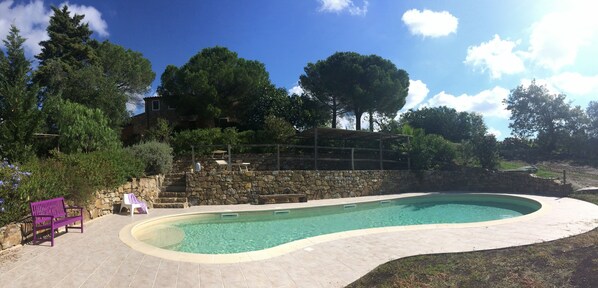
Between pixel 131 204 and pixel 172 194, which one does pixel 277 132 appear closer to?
pixel 172 194

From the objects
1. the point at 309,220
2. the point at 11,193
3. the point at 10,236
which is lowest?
the point at 309,220

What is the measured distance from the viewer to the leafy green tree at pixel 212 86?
2502 cm

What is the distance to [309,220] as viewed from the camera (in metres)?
11.5

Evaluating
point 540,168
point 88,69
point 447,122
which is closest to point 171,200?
point 88,69

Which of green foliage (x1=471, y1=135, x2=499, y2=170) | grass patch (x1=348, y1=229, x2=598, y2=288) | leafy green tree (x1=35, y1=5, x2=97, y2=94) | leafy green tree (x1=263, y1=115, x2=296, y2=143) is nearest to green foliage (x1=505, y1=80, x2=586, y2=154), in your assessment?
green foliage (x1=471, y1=135, x2=499, y2=170)

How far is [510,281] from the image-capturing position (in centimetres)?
420

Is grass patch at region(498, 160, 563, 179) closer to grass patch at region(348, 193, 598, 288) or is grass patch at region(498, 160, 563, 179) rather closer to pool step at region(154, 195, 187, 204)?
grass patch at region(348, 193, 598, 288)

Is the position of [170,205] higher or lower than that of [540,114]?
lower

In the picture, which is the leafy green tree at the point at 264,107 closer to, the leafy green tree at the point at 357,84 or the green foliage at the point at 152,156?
the leafy green tree at the point at 357,84

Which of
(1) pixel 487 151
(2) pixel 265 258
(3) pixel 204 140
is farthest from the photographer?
(3) pixel 204 140

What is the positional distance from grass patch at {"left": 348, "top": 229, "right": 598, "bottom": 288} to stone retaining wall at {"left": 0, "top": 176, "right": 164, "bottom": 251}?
6.57m

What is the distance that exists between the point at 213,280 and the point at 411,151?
17136 millimetres

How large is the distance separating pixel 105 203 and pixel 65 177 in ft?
7.10

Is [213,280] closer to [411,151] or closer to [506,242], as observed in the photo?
[506,242]
